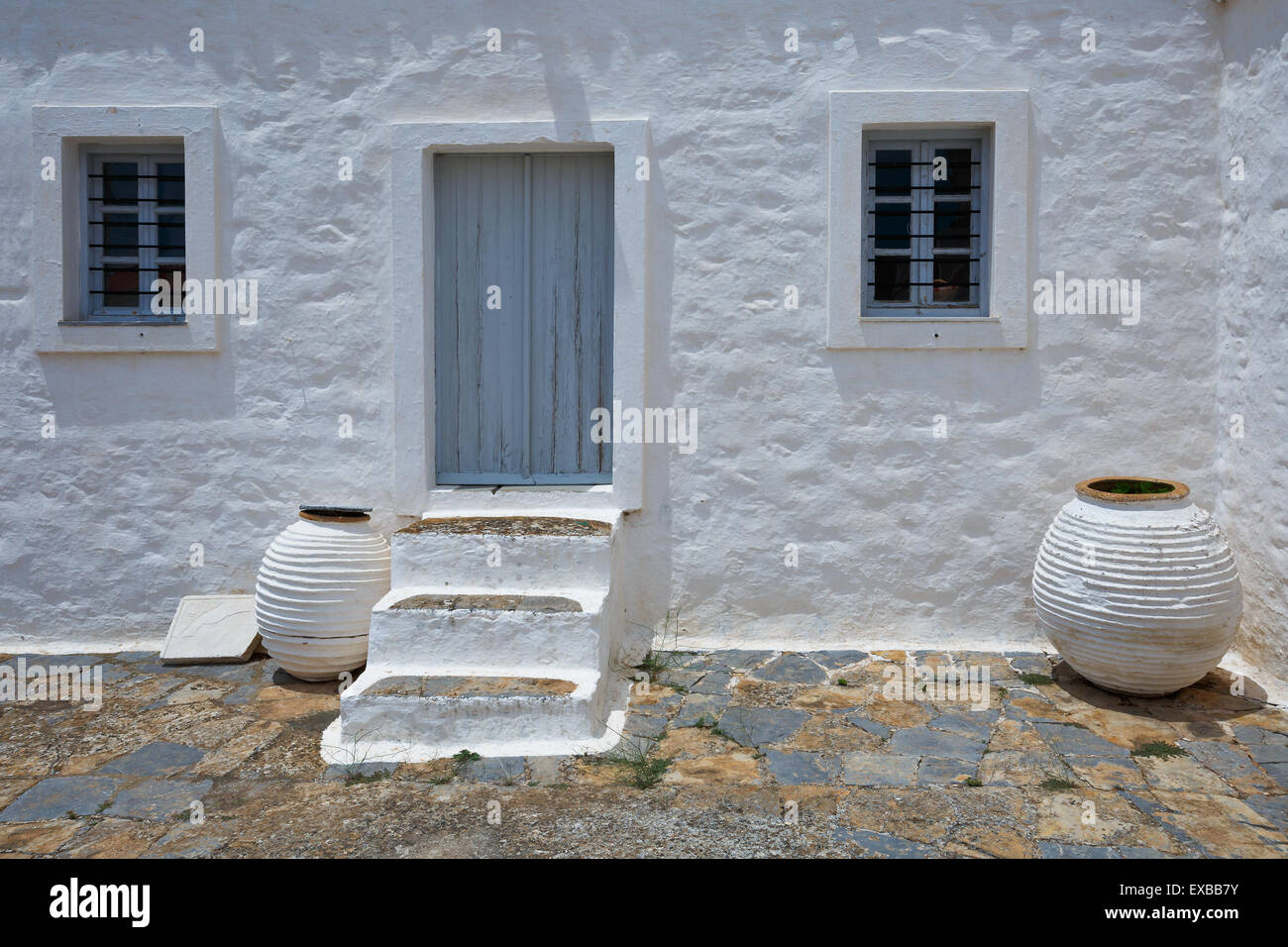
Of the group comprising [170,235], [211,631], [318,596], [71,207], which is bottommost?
[211,631]

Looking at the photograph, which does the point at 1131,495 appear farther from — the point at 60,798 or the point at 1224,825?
the point at 60,798

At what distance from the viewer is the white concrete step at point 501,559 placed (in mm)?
4855

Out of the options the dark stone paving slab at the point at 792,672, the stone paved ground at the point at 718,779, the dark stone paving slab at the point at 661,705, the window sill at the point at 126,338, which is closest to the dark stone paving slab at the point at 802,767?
the stone paved ground at the point at 718,779

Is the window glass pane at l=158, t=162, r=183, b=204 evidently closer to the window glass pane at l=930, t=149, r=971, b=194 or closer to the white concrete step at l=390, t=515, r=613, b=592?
the white concrete step at l=390, t=515, r=613, b=592

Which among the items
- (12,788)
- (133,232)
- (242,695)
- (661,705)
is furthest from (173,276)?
(661,705)

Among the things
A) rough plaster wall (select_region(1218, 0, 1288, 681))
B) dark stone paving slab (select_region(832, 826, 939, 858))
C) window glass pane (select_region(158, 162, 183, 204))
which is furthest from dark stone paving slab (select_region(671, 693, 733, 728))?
window glass pane (select_region(158, 162, 183, 204))

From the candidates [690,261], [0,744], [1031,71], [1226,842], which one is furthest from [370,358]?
[1226,842]

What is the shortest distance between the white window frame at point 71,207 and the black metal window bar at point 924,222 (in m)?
3.62

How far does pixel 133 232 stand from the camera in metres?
5.73

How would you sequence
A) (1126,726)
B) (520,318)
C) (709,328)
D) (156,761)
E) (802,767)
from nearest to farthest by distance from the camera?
(802,767) → (156,761) → (1126,726) → (709,328) → (520,318)

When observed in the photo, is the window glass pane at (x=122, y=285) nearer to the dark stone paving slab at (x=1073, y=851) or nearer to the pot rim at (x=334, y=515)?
the pot rim at (x=334, y=515)

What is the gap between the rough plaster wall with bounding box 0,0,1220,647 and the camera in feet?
17.3

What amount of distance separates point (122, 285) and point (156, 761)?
2.96 m

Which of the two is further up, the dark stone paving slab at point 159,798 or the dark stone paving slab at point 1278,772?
the dark stone paving slab at point 1278,772
